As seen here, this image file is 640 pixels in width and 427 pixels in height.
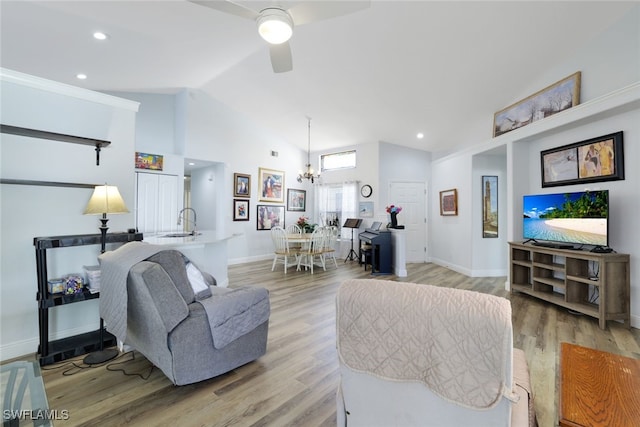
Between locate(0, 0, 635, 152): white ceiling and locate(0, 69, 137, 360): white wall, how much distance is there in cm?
103

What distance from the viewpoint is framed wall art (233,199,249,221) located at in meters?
6.73

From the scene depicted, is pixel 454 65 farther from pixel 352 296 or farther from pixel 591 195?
pixel 352 296

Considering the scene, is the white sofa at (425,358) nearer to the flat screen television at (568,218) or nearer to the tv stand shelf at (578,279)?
the tv stand shelf at (578,279)

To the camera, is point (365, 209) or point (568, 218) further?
point (365, 209)

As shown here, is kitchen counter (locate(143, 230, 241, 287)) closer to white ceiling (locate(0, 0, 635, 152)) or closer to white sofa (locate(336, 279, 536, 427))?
white ceiling (locate(0, 0, 635, 152))

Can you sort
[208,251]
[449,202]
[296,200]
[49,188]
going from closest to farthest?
[49,188] → [208,251] → [449,202] → [296,200]

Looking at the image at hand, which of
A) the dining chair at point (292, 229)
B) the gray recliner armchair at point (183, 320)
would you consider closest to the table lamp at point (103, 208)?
the gray recliner armchair at point (183, 320)

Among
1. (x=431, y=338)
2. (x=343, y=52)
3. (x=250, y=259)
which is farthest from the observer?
(x=250, y=259)

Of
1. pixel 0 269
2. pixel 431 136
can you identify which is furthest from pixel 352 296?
pixel 431 136

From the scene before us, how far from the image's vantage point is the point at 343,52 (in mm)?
4059

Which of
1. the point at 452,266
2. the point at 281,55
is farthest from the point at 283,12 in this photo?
the point at 452,266

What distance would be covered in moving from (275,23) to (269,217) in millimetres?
5692

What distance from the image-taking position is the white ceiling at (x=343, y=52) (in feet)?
10.2

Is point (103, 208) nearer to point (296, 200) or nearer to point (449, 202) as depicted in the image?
point (296, 200)
